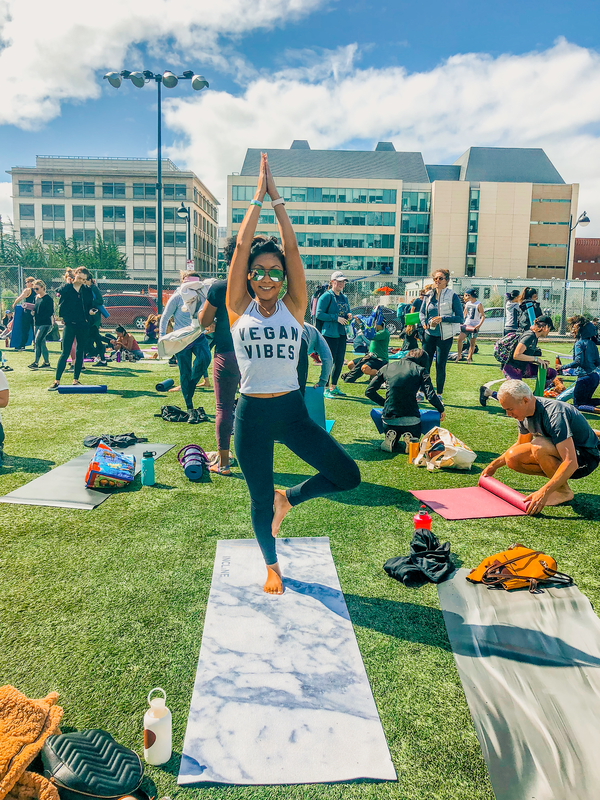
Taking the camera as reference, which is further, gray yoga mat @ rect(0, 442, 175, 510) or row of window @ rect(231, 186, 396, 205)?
row of window @ rect(231, 186, 396, 205)

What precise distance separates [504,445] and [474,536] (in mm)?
3157

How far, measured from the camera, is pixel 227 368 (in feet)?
17.8

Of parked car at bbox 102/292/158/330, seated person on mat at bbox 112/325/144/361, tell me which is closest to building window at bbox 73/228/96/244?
parked car at bbox 102/292/158/330

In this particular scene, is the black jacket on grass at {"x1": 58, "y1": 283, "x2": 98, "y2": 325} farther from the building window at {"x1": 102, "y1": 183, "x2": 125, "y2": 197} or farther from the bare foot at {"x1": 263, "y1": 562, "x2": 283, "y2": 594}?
the building window at {"x1": 102, "y1": 183, "x2": 125, "y2": 197}

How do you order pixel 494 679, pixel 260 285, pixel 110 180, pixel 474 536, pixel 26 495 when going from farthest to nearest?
pixel 110 180 < pixel 26 495 < pixel 474 536 < pixel 260 285 < pixel 494 679

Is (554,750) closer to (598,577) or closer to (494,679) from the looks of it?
(494,679)

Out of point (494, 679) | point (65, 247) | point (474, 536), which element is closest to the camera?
point (494, 679)

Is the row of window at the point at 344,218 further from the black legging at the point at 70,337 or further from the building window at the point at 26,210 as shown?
the black legging at the point at 70,337

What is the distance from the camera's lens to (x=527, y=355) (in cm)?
851

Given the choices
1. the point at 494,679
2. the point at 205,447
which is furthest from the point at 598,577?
the point at 205,447

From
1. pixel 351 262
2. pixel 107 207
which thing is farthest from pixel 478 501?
pixel 107 207

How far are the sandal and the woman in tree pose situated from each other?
254 cm

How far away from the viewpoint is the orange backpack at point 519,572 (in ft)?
11.1

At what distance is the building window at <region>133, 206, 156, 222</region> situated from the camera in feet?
240
